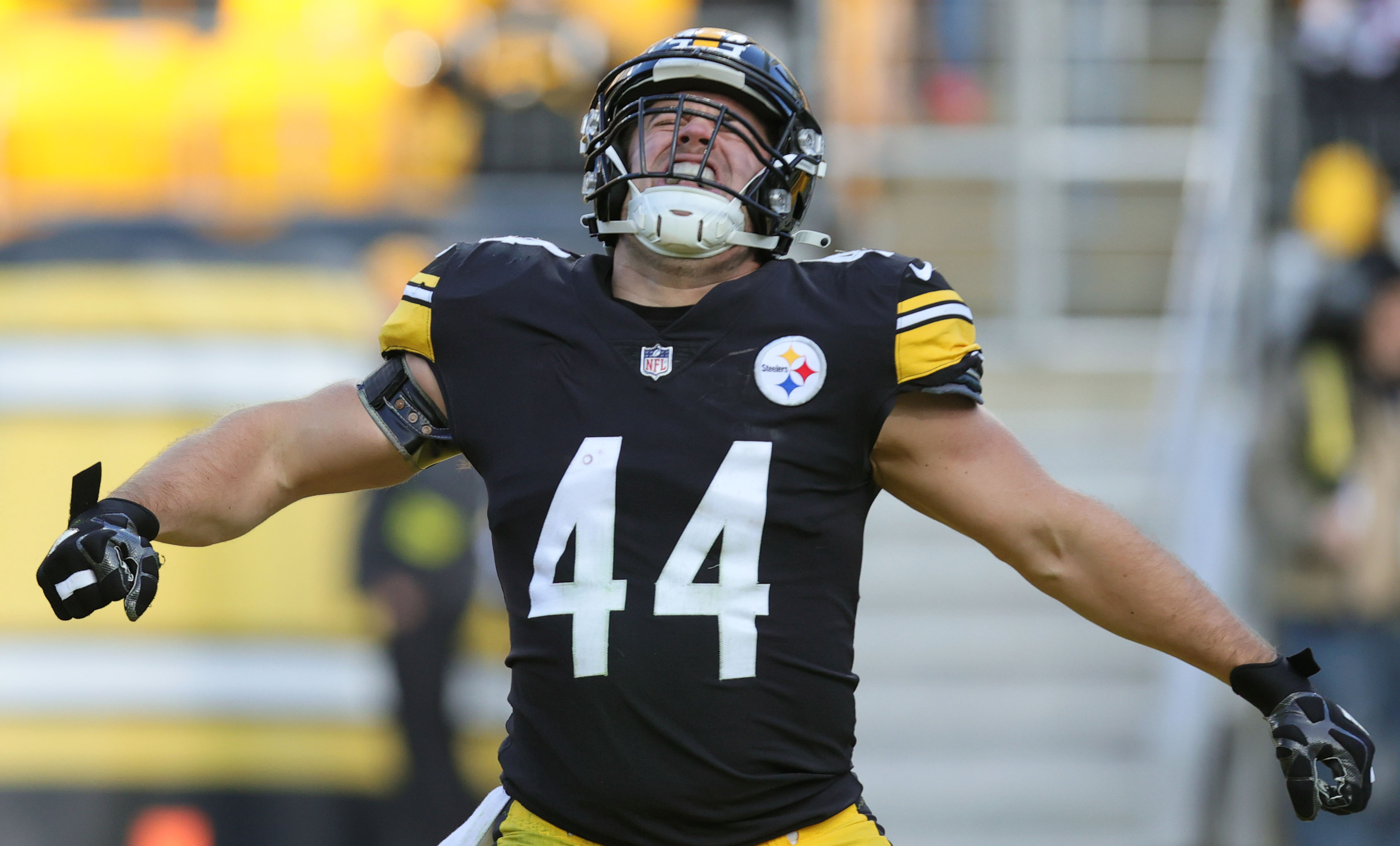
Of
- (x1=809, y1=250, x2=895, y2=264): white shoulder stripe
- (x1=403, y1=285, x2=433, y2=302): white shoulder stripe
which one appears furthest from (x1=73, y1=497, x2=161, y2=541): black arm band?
(x1=809, y1=250, x2=895, y2=264): white shoulder stripe

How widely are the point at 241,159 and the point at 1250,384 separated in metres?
4.22

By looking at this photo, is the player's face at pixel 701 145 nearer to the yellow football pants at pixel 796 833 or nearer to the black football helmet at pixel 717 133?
the black football helmet at pixel 717 133

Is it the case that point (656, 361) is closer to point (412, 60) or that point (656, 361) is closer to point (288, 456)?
point (288, 456)

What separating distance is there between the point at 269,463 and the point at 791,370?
85cm

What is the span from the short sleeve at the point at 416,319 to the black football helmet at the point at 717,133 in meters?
0.30

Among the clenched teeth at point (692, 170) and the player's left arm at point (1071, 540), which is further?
the clenched teeth at point (692, 170)

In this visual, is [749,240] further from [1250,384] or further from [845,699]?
[1250,384]

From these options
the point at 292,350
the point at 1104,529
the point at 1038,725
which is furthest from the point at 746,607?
the point at 1038,725

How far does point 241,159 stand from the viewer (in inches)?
267

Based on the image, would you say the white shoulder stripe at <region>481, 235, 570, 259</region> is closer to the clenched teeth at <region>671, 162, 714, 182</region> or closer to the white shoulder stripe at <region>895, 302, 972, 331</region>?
the clenched teeth at <region>671, 162, 714, 182</region>

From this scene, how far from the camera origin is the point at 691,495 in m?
2.40

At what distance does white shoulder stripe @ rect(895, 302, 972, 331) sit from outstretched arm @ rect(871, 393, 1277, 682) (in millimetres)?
121

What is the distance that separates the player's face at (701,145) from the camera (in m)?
2.68

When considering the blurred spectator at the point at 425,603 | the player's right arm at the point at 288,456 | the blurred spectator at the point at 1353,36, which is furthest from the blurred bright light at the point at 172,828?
the blurred spectator at the point at 1353,36
